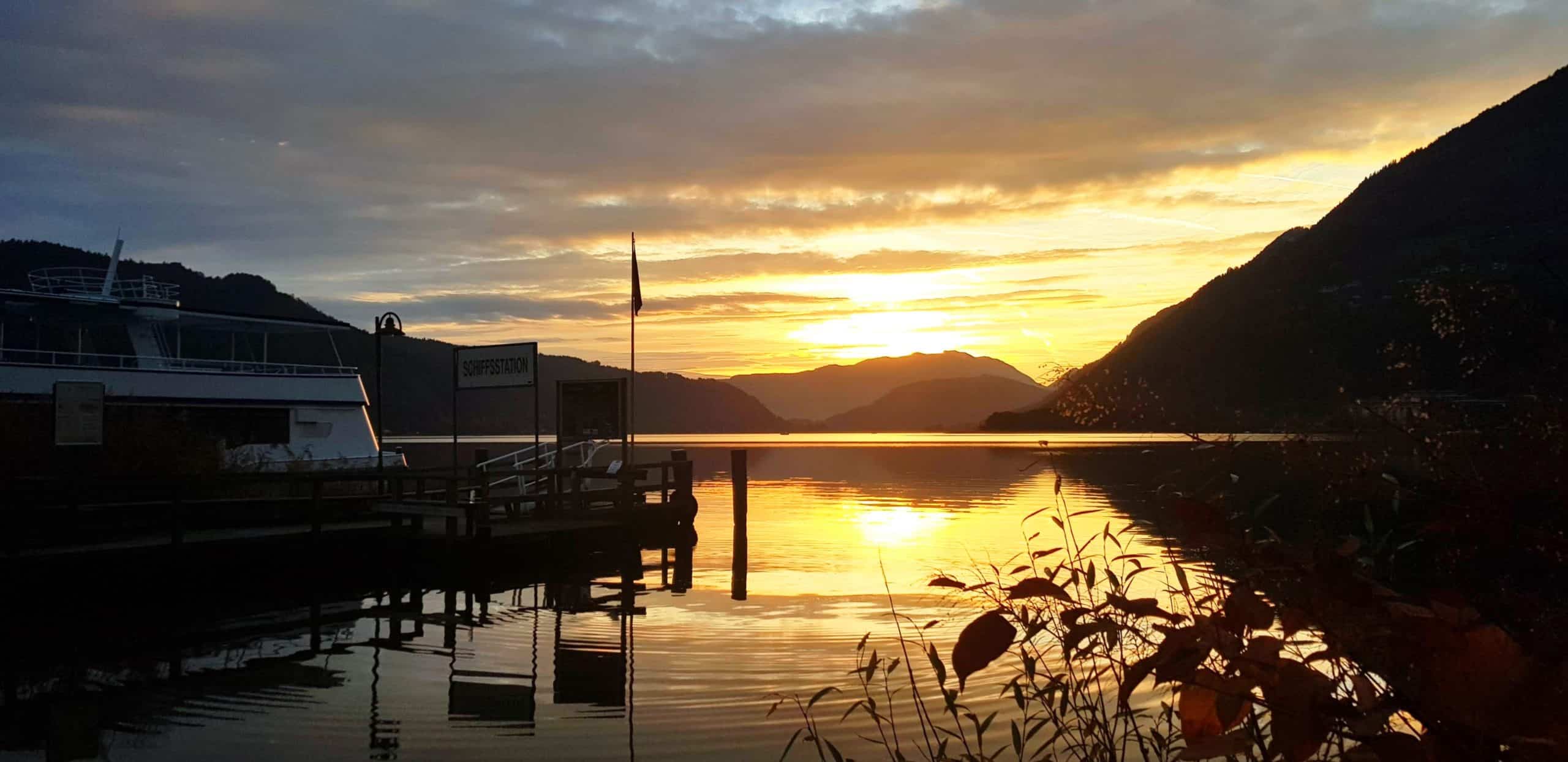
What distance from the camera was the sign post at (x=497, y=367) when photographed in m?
27.2

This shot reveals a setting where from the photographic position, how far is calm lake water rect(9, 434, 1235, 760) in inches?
396

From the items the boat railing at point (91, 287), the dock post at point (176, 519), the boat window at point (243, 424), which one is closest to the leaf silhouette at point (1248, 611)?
the dock post at point (176, 519)

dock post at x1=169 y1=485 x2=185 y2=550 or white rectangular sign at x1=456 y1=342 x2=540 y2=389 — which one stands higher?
white rectangular sign at x1=456 y1=342 x2=540 y2=389

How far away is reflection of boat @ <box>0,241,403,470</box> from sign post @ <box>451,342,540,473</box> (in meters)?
6.04

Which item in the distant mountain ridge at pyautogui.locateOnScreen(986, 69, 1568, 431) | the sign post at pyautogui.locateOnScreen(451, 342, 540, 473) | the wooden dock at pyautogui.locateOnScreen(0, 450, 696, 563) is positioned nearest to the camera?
the distant mountain ridge at pyautogui.locateOnScreen(986, 69, 1568, 431)

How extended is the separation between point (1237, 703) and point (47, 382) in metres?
→ 34.7

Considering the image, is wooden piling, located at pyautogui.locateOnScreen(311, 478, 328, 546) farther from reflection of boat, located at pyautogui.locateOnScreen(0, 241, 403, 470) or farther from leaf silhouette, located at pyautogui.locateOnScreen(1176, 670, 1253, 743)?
leaf silhouette, located at pyautogui.locateOnScreen(1176, 670, 1253, 743)

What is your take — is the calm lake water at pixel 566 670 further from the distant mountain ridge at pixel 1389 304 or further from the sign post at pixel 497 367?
the sign post at pixel 497 367

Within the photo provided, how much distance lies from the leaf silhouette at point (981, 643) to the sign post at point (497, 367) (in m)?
25.2

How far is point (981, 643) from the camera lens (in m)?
2.13

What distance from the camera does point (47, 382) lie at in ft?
99.6

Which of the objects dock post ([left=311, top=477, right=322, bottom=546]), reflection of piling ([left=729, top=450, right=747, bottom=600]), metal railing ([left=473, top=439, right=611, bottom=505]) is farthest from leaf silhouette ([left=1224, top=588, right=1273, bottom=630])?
metal railing ([left=473, top=439, right=611, bottom=505])

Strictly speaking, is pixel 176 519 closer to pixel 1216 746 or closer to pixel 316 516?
pixel 316 516

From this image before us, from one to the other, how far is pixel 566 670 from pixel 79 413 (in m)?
11.3
